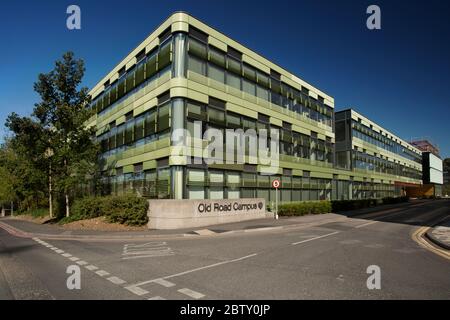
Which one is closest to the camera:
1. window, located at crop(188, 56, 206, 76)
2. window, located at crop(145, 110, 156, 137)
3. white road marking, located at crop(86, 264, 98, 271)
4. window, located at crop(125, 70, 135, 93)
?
white road marking, located at crop(86, 264, 98, 271)

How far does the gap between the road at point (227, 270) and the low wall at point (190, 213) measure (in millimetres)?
4851

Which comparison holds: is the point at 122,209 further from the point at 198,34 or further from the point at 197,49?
the point at 198,34

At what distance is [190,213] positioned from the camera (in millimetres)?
19016

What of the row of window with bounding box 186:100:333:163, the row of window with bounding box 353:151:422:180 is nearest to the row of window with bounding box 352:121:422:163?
the row of window with bounding box 353:151:422:180

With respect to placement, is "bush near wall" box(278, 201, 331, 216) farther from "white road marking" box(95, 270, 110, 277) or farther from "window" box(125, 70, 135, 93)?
"white road marking" box(95, 270, 110, 277)

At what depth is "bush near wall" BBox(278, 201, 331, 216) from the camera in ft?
84.6

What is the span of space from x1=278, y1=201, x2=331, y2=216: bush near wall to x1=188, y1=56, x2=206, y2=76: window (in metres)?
12.3

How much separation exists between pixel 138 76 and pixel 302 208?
706 inches

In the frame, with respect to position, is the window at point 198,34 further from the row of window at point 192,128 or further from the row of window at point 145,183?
the row of window at point 145,183

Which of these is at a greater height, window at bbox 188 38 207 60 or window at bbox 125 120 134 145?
window at bbox 188 38 207 60

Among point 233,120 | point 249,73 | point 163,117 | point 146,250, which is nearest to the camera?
point 146,250

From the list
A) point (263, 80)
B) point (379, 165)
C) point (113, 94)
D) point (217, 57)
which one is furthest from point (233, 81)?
point (379, 165)

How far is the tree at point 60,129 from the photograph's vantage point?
2459 cm
